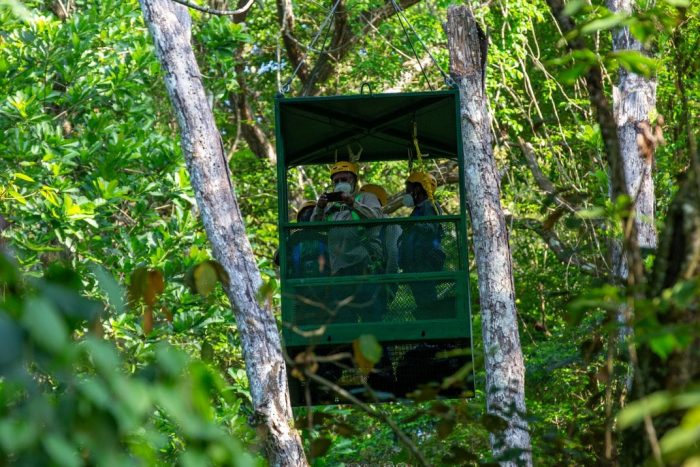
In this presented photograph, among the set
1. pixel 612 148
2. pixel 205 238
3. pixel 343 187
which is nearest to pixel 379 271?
pixel 343 187

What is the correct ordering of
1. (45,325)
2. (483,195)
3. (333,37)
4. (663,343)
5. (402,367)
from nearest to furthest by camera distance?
(45,325) < (663,343) < (402,367) < (483,195) < (333,37)

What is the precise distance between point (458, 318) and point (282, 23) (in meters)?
10.4

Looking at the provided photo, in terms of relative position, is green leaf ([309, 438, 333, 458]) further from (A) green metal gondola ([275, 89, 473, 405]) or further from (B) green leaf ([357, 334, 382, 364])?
(A) green metal gondola ([275, 89, 473, 405])

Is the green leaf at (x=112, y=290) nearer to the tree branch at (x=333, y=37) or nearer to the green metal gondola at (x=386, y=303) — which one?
the green metal gondola at (x=386, y=303)

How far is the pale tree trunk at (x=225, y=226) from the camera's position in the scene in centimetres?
752

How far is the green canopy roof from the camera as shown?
23.1ft

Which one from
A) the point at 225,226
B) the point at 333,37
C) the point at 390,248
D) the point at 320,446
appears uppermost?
the point at 333,37

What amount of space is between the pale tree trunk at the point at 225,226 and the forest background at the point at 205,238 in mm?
331

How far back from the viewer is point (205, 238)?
993 cm

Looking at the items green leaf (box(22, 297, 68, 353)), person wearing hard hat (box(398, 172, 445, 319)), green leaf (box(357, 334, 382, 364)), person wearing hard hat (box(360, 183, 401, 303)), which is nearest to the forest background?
green leaf (box(22, 297, 68, 353))

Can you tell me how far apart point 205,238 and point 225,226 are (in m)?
2.06

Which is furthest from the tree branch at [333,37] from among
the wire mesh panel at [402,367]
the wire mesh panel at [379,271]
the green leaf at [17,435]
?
the green leaf at [17,435]

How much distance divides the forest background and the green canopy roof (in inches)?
37.9

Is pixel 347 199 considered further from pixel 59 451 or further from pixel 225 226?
pixel 59 451
